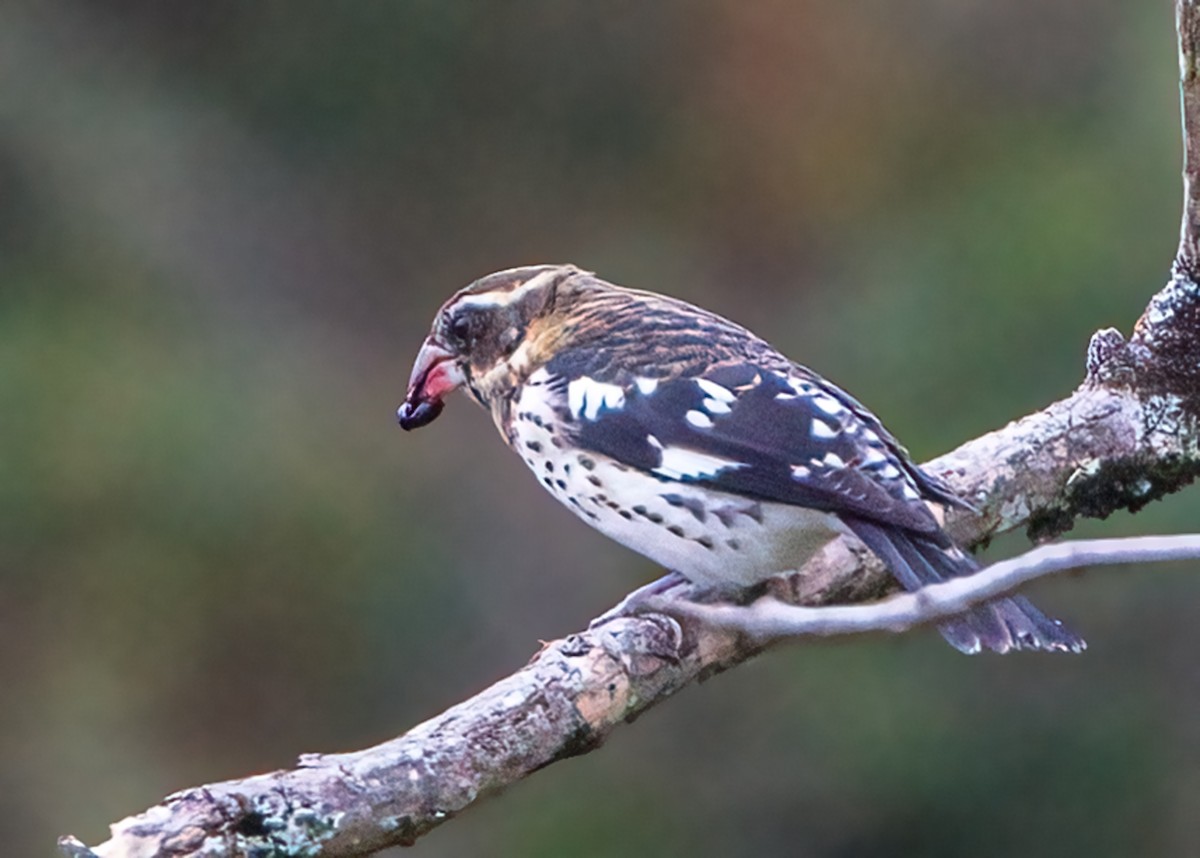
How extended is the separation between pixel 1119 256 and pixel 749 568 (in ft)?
9.29

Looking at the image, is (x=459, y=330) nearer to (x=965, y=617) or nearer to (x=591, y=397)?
(x=591, y=397)

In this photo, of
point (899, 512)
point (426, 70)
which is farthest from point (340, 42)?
point (899, 512)

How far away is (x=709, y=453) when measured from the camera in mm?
2506

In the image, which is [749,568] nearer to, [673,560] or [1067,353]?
[673,560]

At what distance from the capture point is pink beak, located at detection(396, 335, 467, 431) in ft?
9.75

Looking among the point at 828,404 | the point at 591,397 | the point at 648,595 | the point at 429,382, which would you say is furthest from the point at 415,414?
the point at 828,404

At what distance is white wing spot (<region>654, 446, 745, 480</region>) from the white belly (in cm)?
2

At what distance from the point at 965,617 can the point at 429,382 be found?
A: 116 centimetres

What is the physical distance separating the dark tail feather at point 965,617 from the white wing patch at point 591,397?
453mm

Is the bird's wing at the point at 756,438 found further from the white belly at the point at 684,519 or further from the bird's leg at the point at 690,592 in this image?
the bird's leg at the point at 690,592

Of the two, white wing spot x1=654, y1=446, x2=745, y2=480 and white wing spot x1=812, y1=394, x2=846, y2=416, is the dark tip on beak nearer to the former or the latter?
white wing spot x1=654, y1=446, x2=745, y2=480

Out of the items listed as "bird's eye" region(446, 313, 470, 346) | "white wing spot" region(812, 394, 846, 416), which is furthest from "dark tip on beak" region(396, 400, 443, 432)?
"white wing spot" region(812, 394, 846, 416)

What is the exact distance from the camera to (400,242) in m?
6.20

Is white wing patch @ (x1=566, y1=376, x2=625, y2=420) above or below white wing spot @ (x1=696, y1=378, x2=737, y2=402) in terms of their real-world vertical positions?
above
